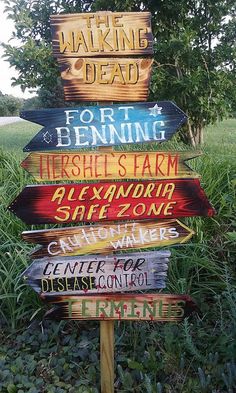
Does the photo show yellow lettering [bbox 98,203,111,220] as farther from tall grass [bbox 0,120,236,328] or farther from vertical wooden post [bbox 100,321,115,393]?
tall grass [bbox 0,120,236,328]

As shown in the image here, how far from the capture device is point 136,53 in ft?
Result: 6.49

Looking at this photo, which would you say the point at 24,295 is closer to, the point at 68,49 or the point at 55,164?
the point at 55,164

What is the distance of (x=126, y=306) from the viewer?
2.21 metres

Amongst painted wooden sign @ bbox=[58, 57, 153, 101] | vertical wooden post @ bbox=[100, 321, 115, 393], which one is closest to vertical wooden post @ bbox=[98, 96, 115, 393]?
vertical wooden post @ bbox=[100, 321, 115, 393]

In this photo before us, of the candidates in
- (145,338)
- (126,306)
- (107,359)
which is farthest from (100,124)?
(145,338)

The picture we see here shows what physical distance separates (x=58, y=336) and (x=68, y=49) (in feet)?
5.23

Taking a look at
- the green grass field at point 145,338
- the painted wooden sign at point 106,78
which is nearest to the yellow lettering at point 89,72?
the painted wooden sign at point 106,78

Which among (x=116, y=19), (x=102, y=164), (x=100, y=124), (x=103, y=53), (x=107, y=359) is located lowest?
(x=107, y=359)

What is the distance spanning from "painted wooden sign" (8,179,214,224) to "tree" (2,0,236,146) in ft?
13.1

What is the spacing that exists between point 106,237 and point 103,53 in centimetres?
81

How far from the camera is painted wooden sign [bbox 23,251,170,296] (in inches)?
85.0

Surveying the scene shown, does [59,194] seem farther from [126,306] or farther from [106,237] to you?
[126,306]

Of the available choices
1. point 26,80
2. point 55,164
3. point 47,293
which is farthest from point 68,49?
point 26,80

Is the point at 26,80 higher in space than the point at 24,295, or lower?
higher
